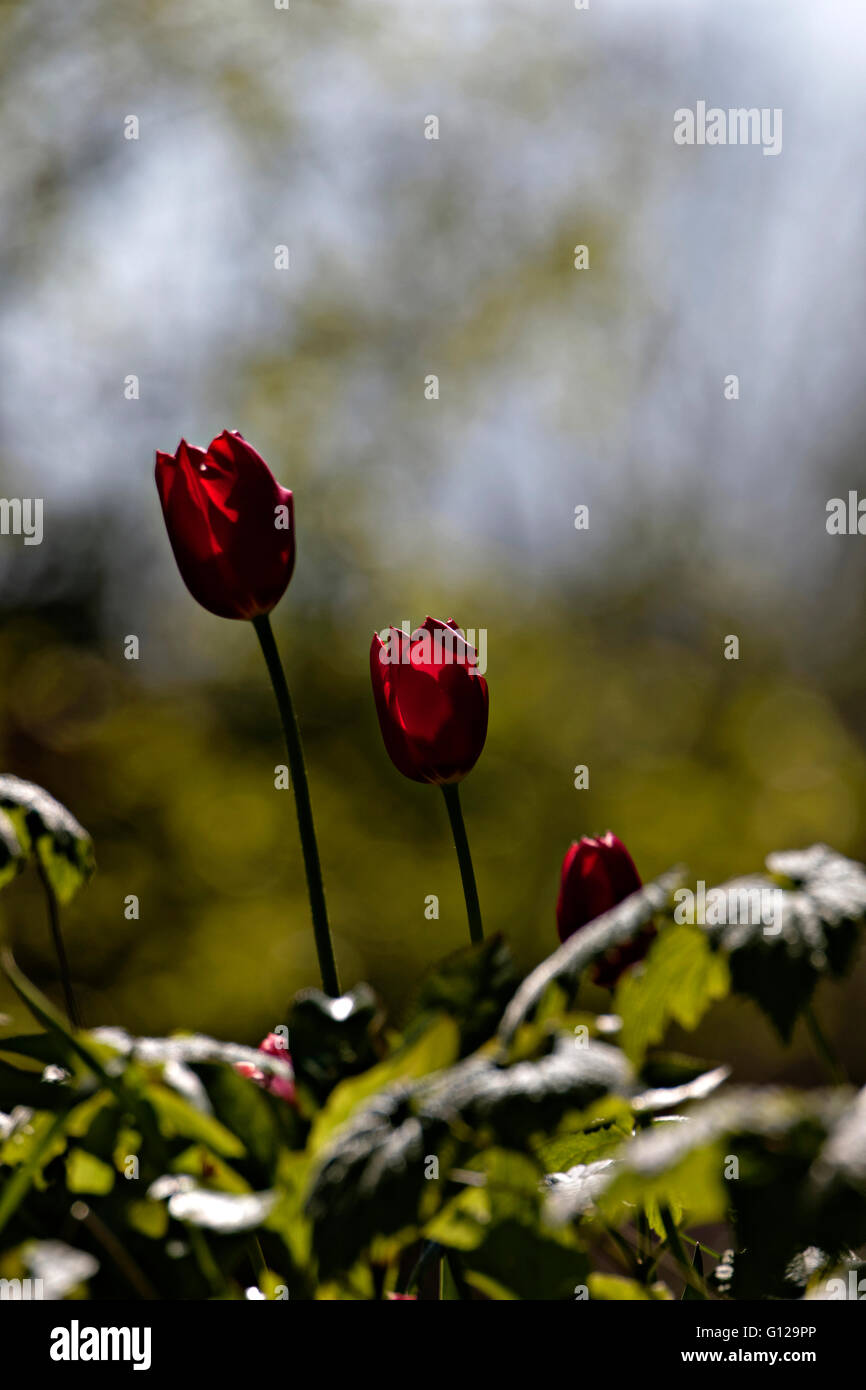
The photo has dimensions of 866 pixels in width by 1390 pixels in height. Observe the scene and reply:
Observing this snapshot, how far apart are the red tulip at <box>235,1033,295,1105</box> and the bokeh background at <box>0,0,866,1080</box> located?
3749 millimetres

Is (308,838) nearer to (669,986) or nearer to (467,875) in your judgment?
(467,875)

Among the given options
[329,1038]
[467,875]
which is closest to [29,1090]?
[329,1038]

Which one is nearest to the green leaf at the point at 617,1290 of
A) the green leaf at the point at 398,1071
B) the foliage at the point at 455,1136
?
the foliage at the point at 455,1136

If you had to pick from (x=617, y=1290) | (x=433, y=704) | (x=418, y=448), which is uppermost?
(x=418, y=448)

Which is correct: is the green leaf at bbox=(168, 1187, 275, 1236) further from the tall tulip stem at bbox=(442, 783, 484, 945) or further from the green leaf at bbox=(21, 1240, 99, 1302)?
the tall tulip stem at bbox=(442, 783, 484, 945)

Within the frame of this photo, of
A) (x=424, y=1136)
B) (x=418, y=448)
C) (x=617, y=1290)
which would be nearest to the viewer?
(x=424, y=1136)

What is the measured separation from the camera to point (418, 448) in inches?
204

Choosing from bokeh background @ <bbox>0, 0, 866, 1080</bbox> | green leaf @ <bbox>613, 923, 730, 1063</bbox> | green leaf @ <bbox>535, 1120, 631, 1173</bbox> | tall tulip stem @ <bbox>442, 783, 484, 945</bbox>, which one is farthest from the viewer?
bokeh background @ <bbox>0, 0, 866, 1080</bbox>

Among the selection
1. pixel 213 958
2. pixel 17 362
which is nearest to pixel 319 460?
pixel 17 362

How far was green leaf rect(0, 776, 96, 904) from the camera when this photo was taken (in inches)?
19.5

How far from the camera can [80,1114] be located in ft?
1.27

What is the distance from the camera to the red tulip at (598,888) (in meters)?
0.60

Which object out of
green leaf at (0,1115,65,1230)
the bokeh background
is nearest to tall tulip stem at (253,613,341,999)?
green leaf at (0,1115,65,1230)

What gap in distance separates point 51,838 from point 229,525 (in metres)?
0.21
